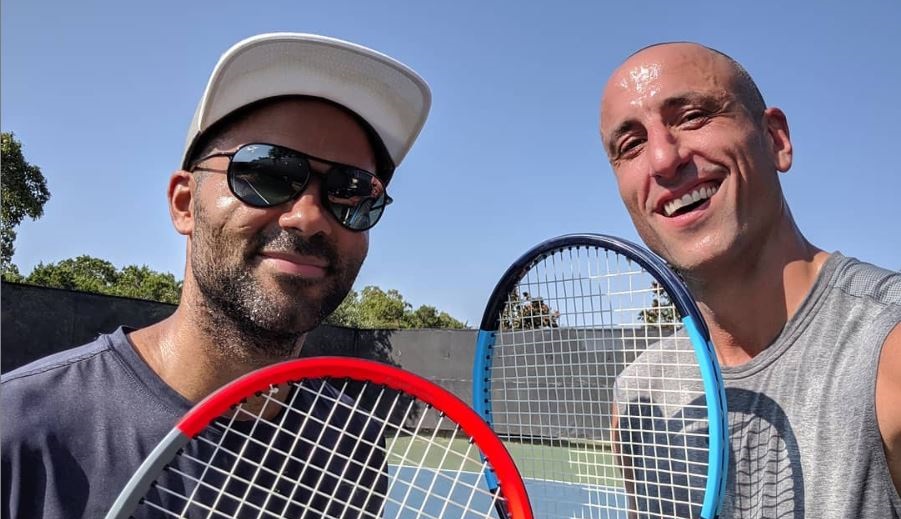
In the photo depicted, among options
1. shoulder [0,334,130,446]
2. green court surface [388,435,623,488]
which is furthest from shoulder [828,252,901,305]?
shoulder [0,334,130,446]

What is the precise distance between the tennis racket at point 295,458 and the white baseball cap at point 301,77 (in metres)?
0.53

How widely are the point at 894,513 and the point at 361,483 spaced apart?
948 mm

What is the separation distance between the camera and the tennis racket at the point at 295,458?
3.66 feet

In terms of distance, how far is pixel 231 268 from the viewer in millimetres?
1256

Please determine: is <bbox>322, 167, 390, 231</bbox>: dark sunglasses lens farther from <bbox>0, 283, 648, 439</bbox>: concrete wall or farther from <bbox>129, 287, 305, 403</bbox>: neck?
<bbox>0, 283, 648, 439</bbox>: concrete wall

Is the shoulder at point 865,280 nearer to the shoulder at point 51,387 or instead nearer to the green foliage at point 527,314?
the green foliage at point 527,314

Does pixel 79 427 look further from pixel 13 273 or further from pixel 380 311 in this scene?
pixel 380 311

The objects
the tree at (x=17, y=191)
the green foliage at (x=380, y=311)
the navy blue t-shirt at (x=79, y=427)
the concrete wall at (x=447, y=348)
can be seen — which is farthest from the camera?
the green foliage at (x=380, y=311)

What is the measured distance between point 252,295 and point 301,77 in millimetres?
433

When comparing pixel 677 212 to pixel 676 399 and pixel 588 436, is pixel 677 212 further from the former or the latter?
pixel 588 436

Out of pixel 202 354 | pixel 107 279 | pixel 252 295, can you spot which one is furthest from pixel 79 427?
pixel 107 279

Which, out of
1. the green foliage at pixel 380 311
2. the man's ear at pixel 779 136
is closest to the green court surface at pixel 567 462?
the man's ear at pixel 779 136

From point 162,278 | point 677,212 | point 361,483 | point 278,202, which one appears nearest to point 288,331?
point 278,202

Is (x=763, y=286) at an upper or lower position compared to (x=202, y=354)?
upper
